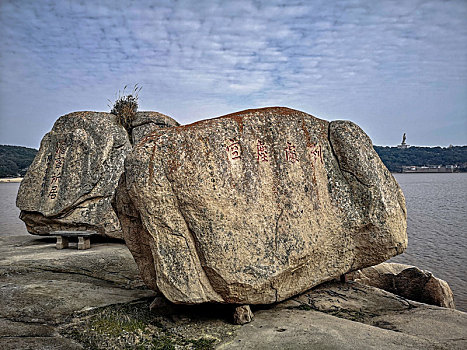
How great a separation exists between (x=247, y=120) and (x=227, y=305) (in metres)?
2.93

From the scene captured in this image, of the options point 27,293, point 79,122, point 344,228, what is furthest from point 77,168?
point 344,228

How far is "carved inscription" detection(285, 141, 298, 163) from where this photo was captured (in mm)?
6449

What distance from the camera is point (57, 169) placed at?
11.7 metres

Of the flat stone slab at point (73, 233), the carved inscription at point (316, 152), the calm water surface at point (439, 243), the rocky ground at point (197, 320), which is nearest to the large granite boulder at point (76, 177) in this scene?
the flat stone slab at point (73, 233)

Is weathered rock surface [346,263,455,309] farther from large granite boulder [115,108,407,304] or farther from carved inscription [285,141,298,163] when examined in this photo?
carved inscription [285,141,298,163]

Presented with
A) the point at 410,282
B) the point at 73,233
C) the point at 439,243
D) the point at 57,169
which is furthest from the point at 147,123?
the point at 439,243

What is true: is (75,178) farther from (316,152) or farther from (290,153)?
(316,152)

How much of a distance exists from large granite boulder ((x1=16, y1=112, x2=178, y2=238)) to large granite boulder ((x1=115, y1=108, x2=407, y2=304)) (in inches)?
223

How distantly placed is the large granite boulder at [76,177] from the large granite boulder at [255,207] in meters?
5.65

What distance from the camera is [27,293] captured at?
6477 mm

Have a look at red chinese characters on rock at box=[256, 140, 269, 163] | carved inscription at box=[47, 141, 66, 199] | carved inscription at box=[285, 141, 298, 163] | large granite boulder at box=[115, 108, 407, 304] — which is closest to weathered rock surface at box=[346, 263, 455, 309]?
large granite boulder at box=[115, 108, 407, 304]

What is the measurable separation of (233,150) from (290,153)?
1.02m

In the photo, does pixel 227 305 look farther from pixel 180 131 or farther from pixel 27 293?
pixel 27 293

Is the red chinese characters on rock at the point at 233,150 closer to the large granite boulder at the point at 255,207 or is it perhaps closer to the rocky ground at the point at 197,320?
the large granite boulder at the point at 255,207
